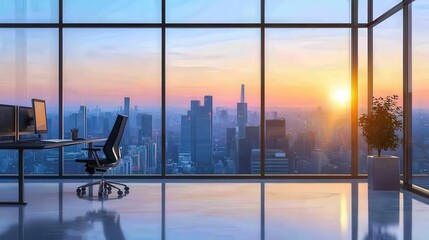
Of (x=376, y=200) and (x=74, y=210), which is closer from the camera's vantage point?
(x=74, y=210)

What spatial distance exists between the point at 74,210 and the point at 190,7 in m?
4.41

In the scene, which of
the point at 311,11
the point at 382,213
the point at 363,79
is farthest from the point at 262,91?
the point at 382,213

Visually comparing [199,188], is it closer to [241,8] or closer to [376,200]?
[376,200]

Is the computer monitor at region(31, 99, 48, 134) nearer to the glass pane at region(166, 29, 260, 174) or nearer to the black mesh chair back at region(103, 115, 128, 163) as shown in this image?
the black mesh chair back at region(103, 115, 128, 163)

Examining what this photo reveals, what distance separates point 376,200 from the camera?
21.9 feet

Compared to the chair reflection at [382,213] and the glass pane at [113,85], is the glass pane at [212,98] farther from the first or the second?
the chair reflection at [382,213]

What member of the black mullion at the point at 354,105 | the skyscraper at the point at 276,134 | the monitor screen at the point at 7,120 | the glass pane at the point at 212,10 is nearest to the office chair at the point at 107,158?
the monitor screen at the point at 7,120

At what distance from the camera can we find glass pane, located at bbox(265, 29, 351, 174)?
9.02 metres

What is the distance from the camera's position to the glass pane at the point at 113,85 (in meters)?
8.92

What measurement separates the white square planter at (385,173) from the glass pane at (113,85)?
3.57 meters

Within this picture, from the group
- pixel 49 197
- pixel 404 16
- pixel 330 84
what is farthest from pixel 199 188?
pixel 404 16

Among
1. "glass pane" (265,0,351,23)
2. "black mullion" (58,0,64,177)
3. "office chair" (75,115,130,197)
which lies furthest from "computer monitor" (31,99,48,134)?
"glass pane" (265,0,351,23)

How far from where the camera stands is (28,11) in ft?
29.2

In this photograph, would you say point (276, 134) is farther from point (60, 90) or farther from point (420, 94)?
point (60, 90)
